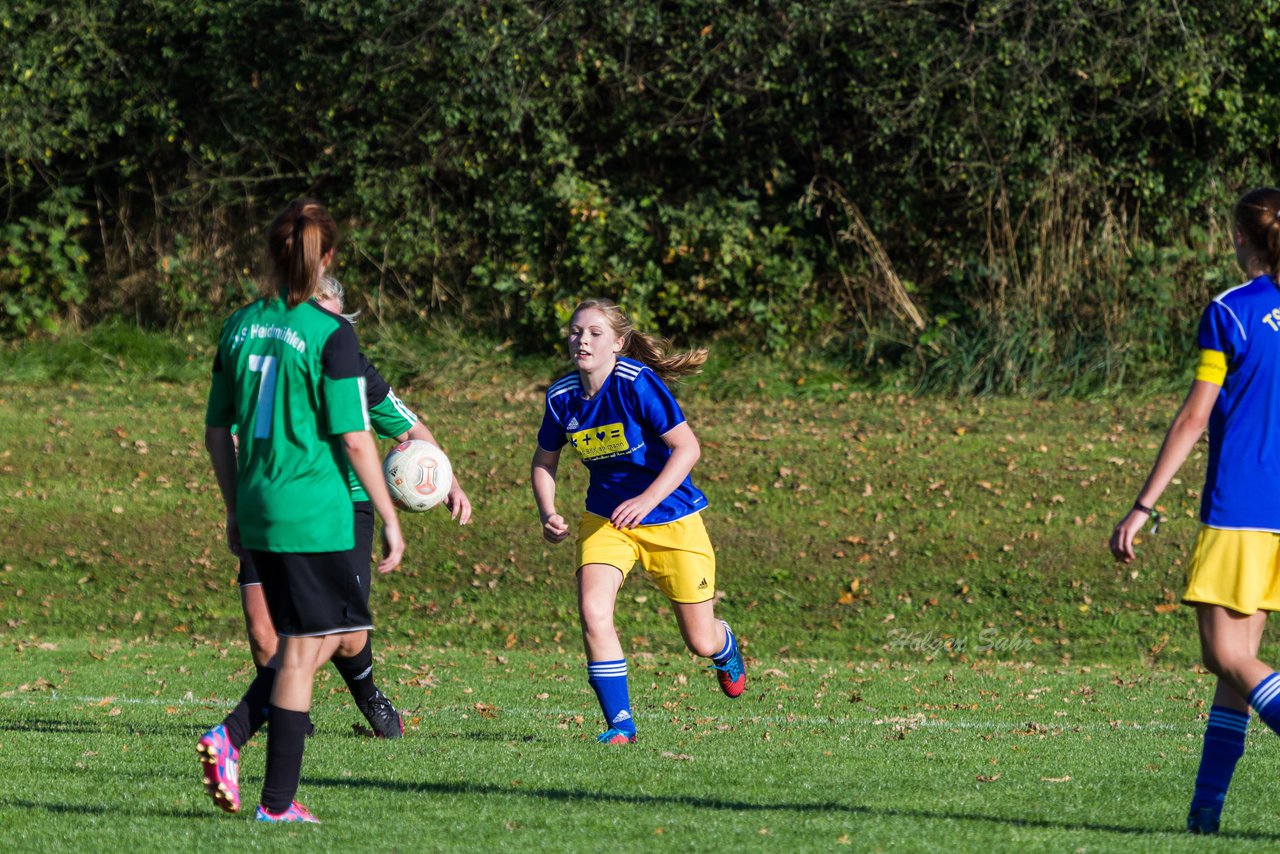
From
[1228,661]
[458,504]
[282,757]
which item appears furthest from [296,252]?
[1228,661]

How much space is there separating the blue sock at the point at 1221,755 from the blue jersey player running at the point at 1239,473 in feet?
0.38

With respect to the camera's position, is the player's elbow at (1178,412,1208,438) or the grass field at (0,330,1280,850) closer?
the player's elbow at (1178,412,1208,438)

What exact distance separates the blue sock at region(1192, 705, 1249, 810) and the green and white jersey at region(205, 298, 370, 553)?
278 cm

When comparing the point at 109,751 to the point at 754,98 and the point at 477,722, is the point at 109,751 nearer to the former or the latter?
the point at 477,722

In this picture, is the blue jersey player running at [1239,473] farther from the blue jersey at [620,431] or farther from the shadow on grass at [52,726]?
the shadow on grass at [52,726]

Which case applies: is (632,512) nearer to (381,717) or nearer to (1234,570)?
(381,717)

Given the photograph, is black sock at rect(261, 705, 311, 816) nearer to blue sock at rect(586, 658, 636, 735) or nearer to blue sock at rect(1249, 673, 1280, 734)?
blue sock at rect(586, 658, 636, 735)

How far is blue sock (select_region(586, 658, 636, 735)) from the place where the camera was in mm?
6504

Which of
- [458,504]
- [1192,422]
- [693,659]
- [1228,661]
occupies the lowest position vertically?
[693,659]

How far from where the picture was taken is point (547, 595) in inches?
485

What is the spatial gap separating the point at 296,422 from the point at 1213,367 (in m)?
2.77

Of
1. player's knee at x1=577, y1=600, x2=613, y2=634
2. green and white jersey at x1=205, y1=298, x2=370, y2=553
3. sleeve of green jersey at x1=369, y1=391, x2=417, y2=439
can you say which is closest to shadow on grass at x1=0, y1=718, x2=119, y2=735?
sleeve of green jersey at x1=369, y1=391, x2=417, y2=439

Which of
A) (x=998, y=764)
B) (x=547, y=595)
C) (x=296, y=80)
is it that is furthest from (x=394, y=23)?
(x=998, y=764)

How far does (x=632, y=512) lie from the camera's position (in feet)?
21.1
